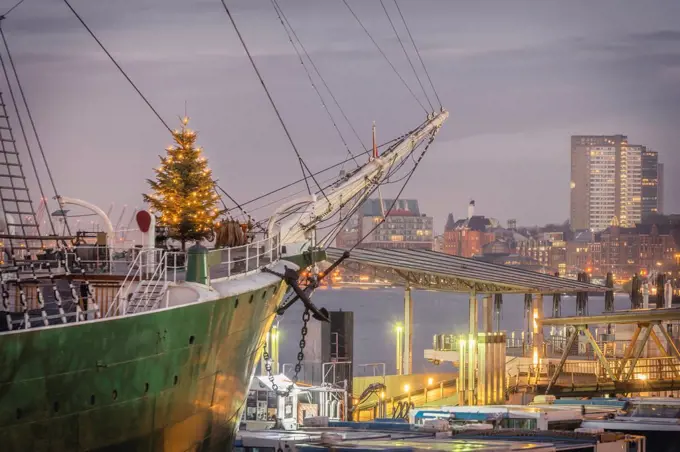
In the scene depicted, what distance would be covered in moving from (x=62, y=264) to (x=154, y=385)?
4272 millimetres

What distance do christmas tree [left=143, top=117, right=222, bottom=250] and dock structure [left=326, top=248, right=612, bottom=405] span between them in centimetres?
2003

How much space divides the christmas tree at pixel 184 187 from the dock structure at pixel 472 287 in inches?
789

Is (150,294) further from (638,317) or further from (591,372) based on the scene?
(591,372)

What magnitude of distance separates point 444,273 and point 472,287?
6.52ft

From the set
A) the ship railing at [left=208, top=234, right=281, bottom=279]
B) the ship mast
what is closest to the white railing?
the ship railing at [left=208, top=234, right=281, bottom=279]

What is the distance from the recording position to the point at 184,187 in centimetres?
2803

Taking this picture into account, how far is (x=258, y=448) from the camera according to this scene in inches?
998

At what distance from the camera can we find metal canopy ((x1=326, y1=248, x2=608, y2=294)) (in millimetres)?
50625

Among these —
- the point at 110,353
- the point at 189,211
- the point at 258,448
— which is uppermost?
the point at 189,211

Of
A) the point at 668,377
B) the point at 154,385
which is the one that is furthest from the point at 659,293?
the point at 154,385

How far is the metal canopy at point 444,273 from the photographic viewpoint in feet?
166

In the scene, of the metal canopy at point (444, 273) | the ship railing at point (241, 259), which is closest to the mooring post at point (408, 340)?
the metal canopy at point (444, 273)

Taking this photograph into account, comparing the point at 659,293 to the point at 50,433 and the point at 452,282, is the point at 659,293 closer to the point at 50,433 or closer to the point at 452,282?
the point at 452,282

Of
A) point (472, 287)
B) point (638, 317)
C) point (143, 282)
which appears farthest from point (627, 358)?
point (143, 282)
